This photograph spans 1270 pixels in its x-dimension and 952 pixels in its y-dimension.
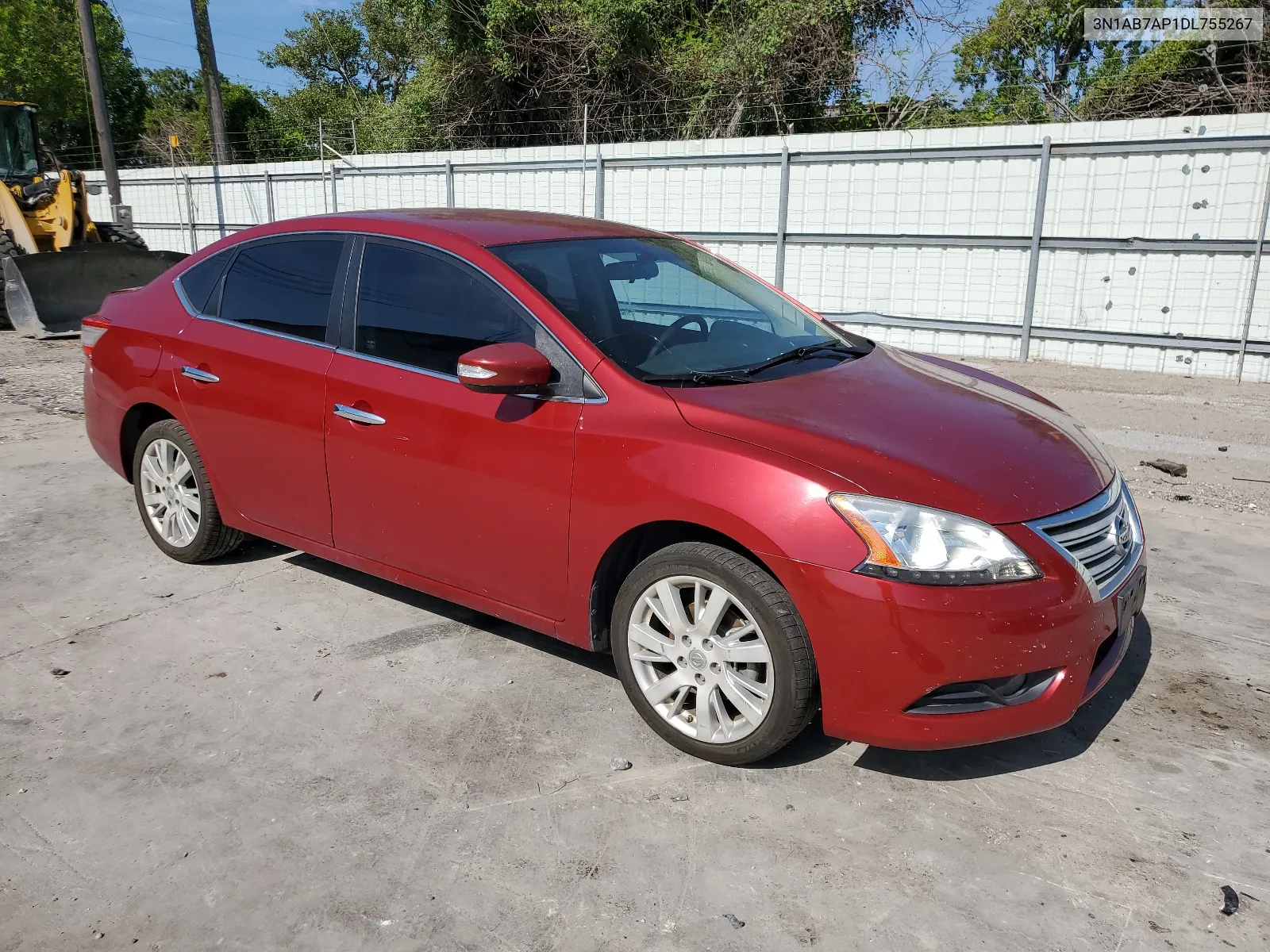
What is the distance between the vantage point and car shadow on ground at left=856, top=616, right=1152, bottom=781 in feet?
10.4

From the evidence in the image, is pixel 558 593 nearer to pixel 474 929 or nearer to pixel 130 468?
pixel 474 929

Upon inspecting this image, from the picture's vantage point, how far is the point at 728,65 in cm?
1745

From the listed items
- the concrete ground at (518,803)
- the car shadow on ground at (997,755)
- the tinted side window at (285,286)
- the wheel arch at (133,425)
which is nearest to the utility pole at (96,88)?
the wheel arch at (133,425)

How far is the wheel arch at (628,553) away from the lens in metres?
3.06

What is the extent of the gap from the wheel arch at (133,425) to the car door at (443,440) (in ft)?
4.73

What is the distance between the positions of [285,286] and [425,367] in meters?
1.02

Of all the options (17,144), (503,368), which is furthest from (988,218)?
(17,144)

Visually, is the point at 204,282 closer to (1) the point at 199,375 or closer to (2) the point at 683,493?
(1) the point at 199,375

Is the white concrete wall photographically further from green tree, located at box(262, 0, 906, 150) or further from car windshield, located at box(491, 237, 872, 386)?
car windshield, located at box(491, 237, 872, 386)

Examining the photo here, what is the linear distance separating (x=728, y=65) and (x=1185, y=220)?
9438 millimetres

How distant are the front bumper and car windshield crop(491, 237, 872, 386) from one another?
0.97 meters

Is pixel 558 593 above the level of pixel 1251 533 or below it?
above

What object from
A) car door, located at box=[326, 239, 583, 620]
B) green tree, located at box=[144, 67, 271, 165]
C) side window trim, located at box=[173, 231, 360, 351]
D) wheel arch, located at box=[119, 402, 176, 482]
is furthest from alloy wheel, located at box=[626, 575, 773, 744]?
green tree, located at box=[144, 67, 271, 165]

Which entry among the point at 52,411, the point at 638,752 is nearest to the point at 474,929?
the point at 638,752
